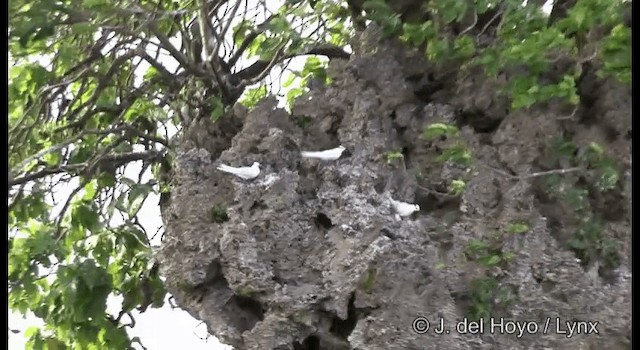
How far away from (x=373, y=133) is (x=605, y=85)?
11.8 inches

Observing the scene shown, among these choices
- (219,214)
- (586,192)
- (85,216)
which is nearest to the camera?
(586,192)

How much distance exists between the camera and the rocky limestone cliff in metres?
0.87

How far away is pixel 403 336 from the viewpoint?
879 millimetres

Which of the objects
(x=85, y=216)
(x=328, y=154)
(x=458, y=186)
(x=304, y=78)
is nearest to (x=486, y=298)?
(x=458, y=186)

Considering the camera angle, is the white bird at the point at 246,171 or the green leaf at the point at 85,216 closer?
the white bird at the point at 246,171

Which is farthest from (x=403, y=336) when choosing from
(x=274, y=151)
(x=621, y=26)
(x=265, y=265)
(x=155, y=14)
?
(x=155, y=14)

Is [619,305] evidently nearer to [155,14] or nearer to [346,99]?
[346,99]

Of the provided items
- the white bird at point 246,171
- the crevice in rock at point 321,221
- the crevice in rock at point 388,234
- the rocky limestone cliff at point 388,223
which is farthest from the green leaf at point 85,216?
the crevice in rock at point 388,234

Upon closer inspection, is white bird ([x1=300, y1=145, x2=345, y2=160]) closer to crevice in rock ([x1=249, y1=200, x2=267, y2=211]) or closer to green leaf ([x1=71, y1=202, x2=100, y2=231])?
crevice in rock ([x1=249, y1=200, x2=267, y2=211])

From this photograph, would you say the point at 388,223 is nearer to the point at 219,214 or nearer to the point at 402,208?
the point at 402,208

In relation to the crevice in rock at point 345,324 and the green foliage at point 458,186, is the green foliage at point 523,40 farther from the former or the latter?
the crevice in rock at point 345,324

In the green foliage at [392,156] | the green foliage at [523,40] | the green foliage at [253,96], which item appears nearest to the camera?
the green foliage at [523,40]

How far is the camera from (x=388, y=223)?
900 millimetres

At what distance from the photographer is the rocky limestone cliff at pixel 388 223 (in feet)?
2.87
